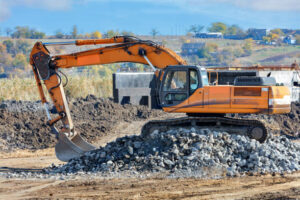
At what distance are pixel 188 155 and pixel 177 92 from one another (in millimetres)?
1896

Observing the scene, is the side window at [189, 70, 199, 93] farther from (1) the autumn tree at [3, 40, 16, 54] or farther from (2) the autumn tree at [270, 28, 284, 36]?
(2) the autumn tree at [270, 28, 284, 36]

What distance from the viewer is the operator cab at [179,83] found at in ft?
44.9

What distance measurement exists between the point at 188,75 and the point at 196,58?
5439cm

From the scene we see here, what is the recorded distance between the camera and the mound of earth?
18750 millimetres

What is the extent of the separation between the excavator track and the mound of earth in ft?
19.1

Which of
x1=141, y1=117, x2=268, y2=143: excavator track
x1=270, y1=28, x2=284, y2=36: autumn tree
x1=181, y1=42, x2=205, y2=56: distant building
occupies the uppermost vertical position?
x1=270, y1=28, x2=284, y2=36: autumn tree

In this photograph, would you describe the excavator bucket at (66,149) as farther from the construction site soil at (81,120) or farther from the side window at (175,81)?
the construction site soil at (81,120)

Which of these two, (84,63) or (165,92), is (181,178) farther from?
(84,63)

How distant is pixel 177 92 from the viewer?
1378 centimetres

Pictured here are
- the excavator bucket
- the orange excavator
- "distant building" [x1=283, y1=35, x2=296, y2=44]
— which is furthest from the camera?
"distant building" [x1=283, y1=35, x2=296, y2=44]

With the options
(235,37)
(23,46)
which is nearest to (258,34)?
(235,37)

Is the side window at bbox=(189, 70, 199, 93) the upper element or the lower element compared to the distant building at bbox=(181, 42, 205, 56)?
lower

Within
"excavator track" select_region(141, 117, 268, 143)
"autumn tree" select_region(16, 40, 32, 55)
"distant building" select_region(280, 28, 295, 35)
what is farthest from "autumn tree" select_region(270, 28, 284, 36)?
"excavator track" select_region(141, 117, 268, 143)

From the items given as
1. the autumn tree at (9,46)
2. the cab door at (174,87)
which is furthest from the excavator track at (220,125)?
the autumn tree at (9,46)
